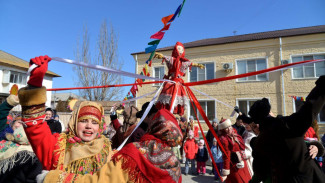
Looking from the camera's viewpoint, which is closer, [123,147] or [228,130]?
[123,147]

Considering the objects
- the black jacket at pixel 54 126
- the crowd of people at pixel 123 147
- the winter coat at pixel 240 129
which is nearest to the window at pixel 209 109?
the winter coat at pixel 240 129

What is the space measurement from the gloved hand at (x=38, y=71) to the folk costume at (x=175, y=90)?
6.70 feet

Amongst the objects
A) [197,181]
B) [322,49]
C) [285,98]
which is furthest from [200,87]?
[197,181]

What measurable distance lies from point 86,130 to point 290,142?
7.09ft

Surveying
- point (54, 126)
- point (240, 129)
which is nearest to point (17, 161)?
→ point (54, 126)

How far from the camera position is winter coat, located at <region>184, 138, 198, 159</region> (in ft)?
24.8

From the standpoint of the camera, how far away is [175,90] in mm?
3443

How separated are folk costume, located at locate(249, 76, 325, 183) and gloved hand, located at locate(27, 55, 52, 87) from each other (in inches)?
86.7

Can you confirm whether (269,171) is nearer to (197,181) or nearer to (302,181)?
(302,181)

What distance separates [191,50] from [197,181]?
11.4 meters

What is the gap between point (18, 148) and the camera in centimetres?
299

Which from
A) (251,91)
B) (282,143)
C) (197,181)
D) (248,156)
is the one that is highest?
(251,91)

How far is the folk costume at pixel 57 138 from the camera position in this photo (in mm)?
1392

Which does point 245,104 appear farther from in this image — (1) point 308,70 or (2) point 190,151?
(2) point 190,151
